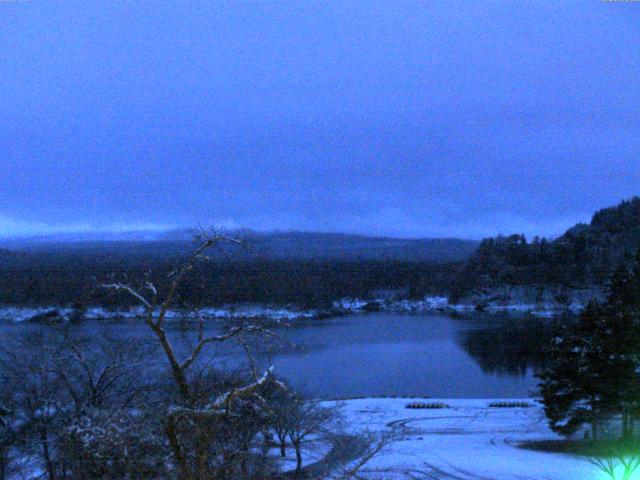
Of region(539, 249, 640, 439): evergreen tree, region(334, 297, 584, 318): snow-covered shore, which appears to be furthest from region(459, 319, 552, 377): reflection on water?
region(334, 297, 584, 318): snow-covered shore

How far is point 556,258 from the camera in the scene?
3223 inches

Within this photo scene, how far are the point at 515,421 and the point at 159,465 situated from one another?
1985 cm

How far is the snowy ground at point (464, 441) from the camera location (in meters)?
14.9

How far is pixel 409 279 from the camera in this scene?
91.2m

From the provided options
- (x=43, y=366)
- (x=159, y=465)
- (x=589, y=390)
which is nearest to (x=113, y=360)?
(x=43, y=366)

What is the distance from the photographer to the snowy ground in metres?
14.9

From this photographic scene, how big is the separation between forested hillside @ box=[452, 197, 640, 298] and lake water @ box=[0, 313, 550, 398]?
68.3 feet

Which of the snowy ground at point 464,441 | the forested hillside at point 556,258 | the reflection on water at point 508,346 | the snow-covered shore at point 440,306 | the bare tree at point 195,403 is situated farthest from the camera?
the forested hillside at point 556,258

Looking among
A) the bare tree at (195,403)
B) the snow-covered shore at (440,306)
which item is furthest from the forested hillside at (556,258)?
the bare tree at (195,403)

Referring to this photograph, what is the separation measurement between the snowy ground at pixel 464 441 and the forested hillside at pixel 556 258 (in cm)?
5360

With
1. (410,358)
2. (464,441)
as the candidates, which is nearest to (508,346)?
(410,358)

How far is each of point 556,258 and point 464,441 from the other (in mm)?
66247

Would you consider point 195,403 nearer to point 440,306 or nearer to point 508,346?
point 508,346

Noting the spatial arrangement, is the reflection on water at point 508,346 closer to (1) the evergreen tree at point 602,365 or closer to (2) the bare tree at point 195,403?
(1) the evergreen tree at point 602,365
